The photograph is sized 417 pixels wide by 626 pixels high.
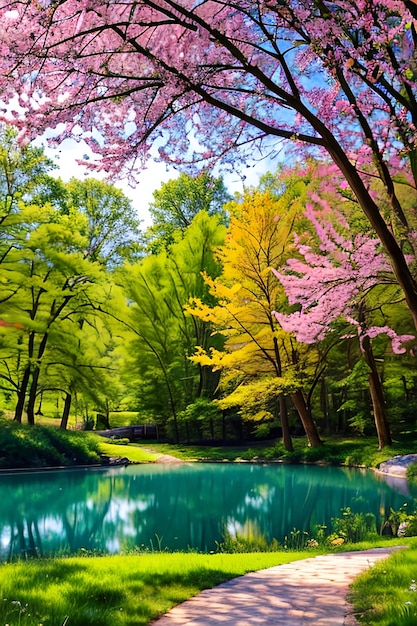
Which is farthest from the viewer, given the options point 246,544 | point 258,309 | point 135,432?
point 135,432

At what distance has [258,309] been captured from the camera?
56.0 ft

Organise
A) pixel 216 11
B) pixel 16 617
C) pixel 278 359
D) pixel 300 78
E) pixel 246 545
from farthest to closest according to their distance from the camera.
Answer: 1. pixel 278 359
2. pixel 246 545
3. pixel 300 78
4. pixel 216 11
5. pixel 16 617

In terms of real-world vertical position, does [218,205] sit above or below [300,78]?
above

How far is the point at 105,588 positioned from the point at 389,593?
1.86 metres

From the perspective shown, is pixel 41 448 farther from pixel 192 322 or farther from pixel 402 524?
pixel 402 524

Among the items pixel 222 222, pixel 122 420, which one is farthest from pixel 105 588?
pixel 222 222

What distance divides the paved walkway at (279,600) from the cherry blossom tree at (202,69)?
2700 millimetres

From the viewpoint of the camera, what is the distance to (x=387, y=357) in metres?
18.1

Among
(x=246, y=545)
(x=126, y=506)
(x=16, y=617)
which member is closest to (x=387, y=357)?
(x=126, y=506)

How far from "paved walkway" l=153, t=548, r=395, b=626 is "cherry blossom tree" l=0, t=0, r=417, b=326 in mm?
2700

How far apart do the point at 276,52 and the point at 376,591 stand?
4.58 metres

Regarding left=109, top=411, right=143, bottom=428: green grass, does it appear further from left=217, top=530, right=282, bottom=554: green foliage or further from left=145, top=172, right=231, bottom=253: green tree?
left=217, top=530, right=282, bottom=554: green foliage

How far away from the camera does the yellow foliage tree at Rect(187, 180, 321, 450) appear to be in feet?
55.3

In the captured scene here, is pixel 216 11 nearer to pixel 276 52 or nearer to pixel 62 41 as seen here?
pixel 276 52
